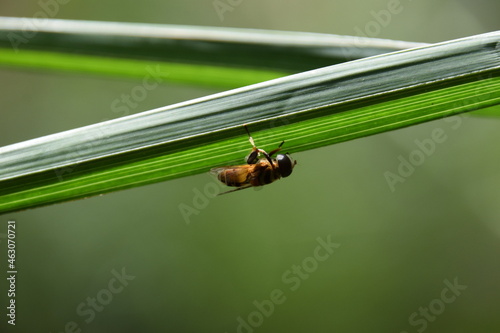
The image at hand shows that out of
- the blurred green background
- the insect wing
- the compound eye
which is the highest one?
the blurred green background

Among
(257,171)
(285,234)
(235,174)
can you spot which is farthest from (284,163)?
(285,234)

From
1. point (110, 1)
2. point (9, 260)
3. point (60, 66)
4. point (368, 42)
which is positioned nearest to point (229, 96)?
point (368, 42)

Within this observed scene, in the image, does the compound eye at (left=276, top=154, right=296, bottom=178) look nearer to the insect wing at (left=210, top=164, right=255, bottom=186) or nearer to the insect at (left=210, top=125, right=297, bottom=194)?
the insect at (left=210, top=125, right=297, bottom=194)

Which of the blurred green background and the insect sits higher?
the blurred green background

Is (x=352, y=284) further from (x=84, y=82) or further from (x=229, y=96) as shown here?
(x=229, y=96)

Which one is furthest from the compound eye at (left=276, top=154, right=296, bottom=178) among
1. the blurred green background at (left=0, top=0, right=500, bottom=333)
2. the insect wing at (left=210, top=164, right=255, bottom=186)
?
the blurred green background at (left=0, top=0, right=500, bottom=333)

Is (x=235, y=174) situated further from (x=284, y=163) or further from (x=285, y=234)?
(x=285, y=234)

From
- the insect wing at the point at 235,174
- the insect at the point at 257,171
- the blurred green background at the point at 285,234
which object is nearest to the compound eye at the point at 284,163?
the insect at the point at 257,171

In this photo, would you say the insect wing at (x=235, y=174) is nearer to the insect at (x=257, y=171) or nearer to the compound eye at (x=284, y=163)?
the insect at (x=257, y=171)

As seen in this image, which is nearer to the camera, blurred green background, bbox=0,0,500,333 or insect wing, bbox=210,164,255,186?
insect wing, bbox=210,164,255,186
